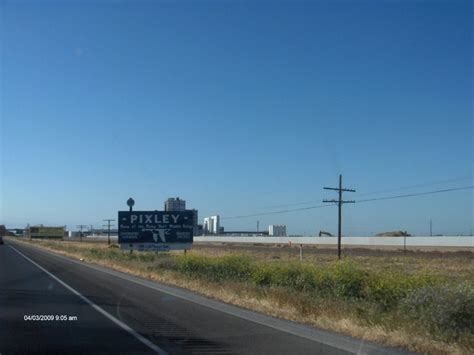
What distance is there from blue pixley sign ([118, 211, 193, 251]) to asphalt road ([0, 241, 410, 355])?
80.6 ft

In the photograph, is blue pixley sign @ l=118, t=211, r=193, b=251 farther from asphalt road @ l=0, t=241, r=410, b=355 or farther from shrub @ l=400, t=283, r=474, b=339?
shrub @ l=400, t=283, r=474, b=339

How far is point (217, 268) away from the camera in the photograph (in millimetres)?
29844

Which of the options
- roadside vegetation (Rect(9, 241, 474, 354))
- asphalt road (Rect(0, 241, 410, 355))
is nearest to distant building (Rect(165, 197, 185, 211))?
roadside vegetation (Rect(9, 241, 474, 354))

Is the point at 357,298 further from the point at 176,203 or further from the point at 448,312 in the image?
the point at 176,203

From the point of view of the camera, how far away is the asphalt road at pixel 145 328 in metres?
11.1

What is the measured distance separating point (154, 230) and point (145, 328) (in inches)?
1310

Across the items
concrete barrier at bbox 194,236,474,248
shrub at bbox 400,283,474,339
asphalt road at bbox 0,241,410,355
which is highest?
shrub at bbox 400,283,474,339

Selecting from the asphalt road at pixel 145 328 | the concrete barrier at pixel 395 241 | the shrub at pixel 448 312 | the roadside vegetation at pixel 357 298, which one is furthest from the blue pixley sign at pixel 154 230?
the concrete barrier at pixel 395 241

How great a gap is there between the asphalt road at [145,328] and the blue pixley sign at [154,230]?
2456 centimetres

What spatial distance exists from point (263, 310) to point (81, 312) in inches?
189

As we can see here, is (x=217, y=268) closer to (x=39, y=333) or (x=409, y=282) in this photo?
(x=409, y=282)

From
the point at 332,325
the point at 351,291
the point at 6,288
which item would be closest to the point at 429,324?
the point at 332,325

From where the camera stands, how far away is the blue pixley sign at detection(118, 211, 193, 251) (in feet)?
151

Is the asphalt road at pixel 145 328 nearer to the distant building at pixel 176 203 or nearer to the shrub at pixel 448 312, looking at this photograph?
the shrub at pixel 448 312
